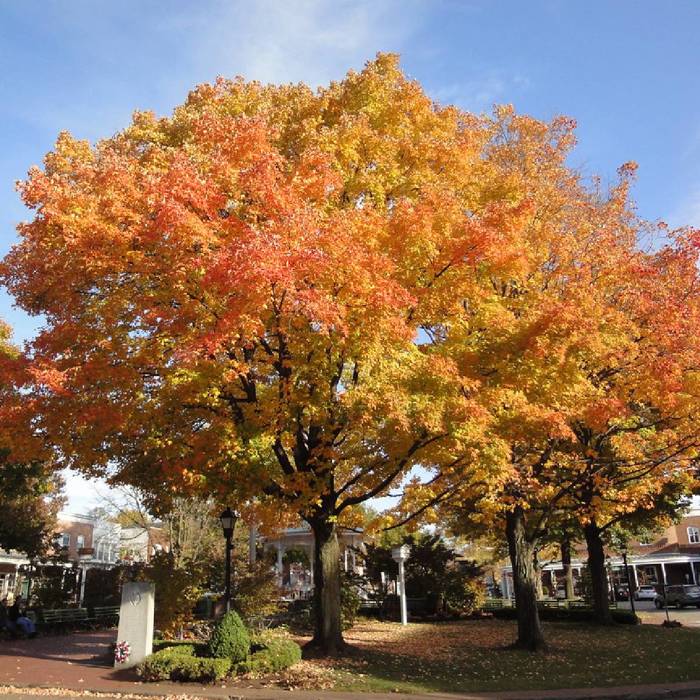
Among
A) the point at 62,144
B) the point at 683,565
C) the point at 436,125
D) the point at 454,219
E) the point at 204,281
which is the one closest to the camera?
the point at 204,281

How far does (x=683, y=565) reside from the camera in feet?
185

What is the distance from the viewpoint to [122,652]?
1345 cm

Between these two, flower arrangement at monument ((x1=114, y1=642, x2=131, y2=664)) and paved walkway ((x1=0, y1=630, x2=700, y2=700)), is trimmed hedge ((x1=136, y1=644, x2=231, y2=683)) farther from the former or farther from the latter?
flower arrangement at monument ((x1=114, y1=642, x2=131, y2=664))

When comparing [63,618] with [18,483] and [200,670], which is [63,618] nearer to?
[18,483]

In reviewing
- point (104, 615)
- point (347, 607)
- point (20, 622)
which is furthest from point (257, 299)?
point (104, 615)

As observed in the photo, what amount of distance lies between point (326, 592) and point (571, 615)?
53.3ft

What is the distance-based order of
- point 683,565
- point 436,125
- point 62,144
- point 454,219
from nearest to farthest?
point 454,219 < point 62,144 < point 436,125 < point 683,565

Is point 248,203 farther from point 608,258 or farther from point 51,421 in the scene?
point 608,258

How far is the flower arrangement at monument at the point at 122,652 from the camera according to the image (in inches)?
528

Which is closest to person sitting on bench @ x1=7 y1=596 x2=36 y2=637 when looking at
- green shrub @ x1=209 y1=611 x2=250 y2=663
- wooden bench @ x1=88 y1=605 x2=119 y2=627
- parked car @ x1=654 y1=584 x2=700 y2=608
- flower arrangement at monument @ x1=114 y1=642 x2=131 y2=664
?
wooden bench @ x1=88 y1=605 x2=119 y2=627

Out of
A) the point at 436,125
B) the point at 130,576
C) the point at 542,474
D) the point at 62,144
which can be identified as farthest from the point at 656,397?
the point at 130,576

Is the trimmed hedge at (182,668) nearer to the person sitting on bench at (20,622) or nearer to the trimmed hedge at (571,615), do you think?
the person sitting on bench at (20,622)

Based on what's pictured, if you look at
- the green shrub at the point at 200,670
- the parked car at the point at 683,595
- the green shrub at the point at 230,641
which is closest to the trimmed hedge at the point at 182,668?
the green shrub at the point at 200,670

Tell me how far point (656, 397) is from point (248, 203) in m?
10.3
